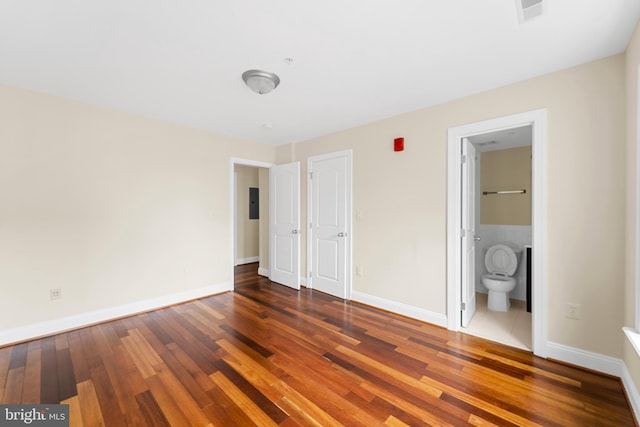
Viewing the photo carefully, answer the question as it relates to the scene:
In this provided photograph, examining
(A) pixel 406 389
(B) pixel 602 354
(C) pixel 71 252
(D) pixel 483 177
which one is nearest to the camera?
(A) pixel 406 389

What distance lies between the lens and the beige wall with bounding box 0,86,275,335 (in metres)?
2.43

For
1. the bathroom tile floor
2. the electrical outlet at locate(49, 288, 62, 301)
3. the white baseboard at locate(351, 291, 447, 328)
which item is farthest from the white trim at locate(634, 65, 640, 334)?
the electrical outlet at locate(49, 288, 62, 301)

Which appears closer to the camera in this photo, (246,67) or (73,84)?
(246,67)

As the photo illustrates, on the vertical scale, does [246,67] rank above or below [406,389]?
above

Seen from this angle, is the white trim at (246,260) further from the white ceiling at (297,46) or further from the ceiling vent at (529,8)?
the ceiling vent at (529,8)

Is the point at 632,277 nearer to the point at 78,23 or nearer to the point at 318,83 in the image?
the point at 318,83

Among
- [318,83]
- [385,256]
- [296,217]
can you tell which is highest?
[318,83]

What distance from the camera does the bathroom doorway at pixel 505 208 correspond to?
10.6ft

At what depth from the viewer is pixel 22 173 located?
244 centimetres

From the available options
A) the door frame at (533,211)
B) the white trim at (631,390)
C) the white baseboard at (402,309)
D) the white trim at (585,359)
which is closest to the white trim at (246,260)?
the white baseboard at (402,309)

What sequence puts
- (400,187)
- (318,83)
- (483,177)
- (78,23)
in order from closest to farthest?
1. (78,23)
2. (318,83)
3. (400,187)
4. (483,177)

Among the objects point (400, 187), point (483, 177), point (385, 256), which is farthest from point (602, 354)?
point (483, 177)

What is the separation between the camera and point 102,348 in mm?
2328

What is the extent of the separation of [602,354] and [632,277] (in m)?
0.72
